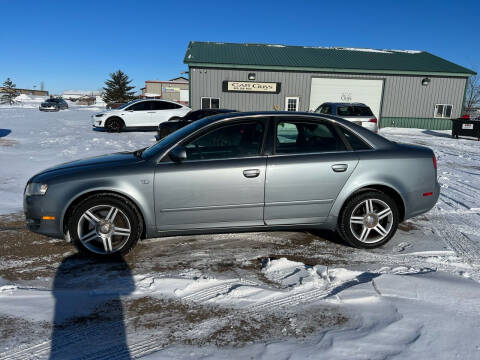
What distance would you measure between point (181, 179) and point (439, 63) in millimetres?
26865

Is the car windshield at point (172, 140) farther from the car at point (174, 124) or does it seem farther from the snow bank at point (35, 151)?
the car at point (174, 124)

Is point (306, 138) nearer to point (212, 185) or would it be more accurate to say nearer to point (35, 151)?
point (212, 185)

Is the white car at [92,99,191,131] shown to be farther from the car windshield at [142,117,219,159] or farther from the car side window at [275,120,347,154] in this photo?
the car side window at [275,120,347,154]

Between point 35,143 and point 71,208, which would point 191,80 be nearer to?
point 35,143

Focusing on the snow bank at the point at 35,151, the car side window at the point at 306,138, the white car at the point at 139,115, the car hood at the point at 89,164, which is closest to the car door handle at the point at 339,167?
the car side window at the point at 306,138

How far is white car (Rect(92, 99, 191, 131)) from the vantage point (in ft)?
51.4

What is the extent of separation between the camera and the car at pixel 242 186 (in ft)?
11.4

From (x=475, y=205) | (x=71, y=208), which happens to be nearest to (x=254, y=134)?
(x=71, y=208)

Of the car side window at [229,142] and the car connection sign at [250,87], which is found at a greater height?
the car connection sign at [250,87]

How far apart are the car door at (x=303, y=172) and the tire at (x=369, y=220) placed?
0.89ft

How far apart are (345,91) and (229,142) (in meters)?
21.0

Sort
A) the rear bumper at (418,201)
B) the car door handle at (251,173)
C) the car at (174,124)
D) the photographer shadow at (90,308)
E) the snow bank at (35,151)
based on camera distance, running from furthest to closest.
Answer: the car at (174,124)
the snow bank at (35,151)
the rear bumper at (418,201)
the car door handle at (251,173)
the photographer shadow at (90,308)

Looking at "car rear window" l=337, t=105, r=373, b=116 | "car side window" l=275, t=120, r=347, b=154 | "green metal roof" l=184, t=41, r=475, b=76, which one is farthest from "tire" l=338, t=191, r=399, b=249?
"green metal roof" l=184, t=41, r=475, b=76

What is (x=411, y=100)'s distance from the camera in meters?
23.0
